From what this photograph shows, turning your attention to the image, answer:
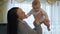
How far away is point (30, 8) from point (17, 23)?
171 mm

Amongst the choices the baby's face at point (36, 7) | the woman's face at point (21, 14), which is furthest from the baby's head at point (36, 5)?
the woman's face at point (21, 14)

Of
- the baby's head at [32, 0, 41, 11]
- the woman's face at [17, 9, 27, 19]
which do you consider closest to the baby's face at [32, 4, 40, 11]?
the baby's head at [32, 0, 41, 11]

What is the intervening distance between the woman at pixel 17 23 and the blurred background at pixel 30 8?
0.13ft

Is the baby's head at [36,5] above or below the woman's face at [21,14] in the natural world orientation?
above

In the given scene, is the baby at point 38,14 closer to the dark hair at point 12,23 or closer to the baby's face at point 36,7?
the baby's face at point 36,7

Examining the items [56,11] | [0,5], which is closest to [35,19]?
[56,11]

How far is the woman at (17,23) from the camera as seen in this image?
114cm

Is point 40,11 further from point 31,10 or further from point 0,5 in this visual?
point 0,5

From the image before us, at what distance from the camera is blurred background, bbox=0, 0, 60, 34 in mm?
1190

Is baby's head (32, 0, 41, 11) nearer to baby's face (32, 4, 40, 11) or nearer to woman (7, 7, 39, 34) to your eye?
baby's face (32, 4, 40, 11)

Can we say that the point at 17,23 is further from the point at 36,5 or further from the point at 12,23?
the point at 36,5

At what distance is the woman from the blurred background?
0.04 m

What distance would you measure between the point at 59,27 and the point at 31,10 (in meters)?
0.28

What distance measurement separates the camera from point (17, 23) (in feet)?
3.78
